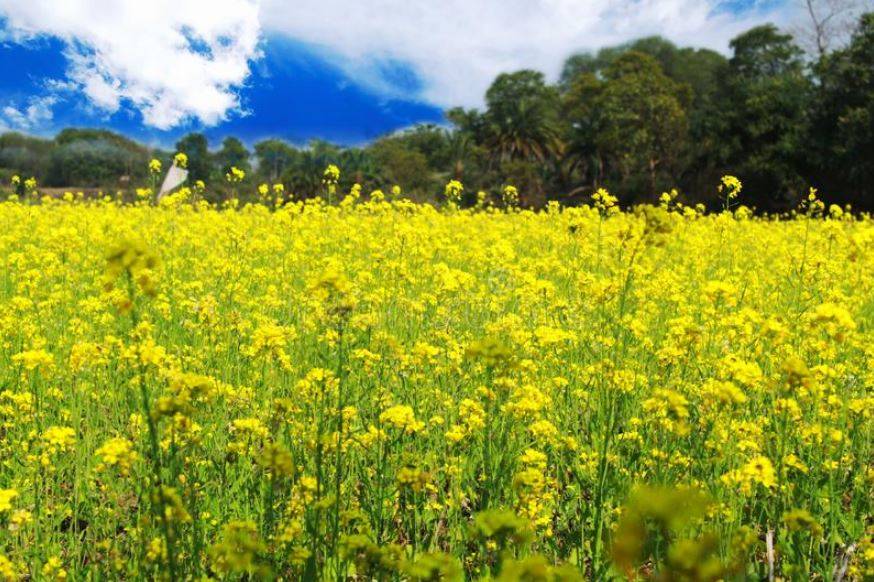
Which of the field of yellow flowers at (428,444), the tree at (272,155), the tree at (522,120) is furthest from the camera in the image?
the tree at (272,155)

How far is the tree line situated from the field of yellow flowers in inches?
862

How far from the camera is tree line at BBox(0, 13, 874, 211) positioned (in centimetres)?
2366

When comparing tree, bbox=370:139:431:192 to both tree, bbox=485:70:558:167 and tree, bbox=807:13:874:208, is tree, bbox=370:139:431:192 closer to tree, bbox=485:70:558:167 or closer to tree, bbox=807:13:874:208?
tree, bbox=485:70:558:167

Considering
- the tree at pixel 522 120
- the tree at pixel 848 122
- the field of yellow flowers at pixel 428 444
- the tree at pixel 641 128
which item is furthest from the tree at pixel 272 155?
the field of yellow flowers at pixel 428 444

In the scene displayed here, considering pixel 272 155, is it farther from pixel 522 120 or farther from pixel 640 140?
pixel 640 140

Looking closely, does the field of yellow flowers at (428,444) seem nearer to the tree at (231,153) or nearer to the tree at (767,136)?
the tree at (767,136)

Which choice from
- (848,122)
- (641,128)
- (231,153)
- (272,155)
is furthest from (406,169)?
(231,153)

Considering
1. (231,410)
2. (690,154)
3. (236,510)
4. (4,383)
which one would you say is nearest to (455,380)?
(231,410)

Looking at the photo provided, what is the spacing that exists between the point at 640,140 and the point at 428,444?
33.3 m

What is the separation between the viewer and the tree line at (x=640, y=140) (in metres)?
23.7

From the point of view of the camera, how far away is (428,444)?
2.90 m

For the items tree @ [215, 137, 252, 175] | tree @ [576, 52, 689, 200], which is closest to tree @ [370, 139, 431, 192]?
tree @ [576, 52, 689, 200]

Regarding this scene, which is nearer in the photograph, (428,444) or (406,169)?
(428,444)

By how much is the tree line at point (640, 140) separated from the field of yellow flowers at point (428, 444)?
21.9 meters
